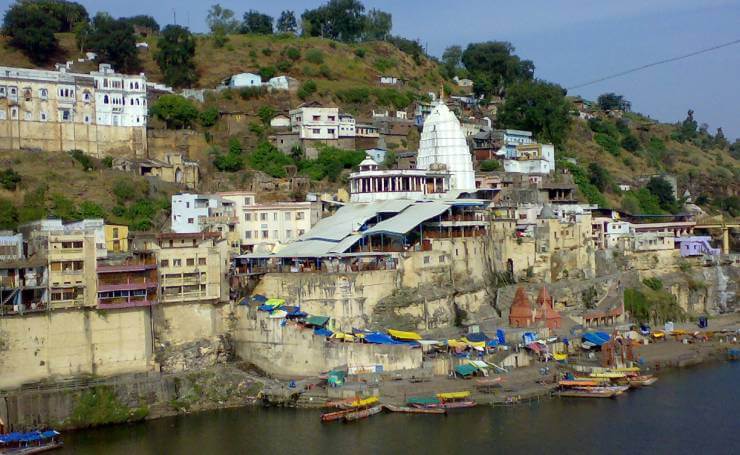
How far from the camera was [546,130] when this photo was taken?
7631 cm

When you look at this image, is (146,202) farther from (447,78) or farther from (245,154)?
(447,78)

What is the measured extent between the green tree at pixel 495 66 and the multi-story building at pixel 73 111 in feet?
131

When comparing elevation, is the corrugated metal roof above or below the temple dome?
below

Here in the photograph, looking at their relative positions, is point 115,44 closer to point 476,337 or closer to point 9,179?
point 9,179

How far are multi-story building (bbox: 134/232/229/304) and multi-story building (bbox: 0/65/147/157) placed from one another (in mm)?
13993

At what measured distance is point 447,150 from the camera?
57.7 metres

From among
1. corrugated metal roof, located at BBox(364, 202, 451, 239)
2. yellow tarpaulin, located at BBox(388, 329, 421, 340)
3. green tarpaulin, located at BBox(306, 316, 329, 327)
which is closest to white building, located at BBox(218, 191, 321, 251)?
corrugated metal roof, located at BBox(364, 202, 451, 239)

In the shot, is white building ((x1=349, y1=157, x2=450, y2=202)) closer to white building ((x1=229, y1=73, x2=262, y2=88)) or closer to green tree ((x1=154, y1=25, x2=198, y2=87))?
white building ((x1=229, y1=73, x2=262, y2=88))

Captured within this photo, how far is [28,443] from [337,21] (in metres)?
66.2

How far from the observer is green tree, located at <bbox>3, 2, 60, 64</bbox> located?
69.2m

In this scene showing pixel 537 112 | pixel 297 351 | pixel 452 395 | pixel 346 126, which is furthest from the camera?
pixel 537 112

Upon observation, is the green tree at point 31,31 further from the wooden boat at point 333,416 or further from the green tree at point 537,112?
the wooden boat at point 333,416

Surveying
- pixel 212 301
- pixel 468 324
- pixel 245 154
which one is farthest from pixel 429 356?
pixel 245 154

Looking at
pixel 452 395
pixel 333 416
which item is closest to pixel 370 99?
pixel 452 395
